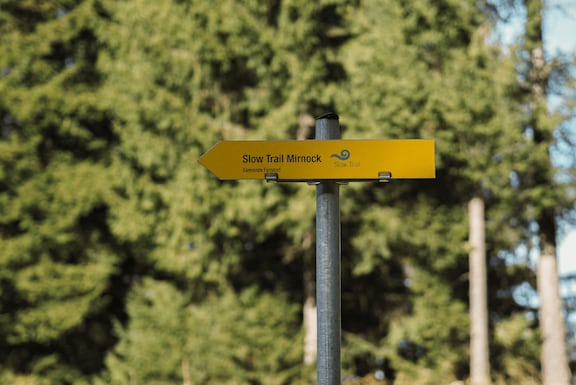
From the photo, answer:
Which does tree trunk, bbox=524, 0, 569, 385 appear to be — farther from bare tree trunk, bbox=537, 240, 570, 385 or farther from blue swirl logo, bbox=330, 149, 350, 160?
blue swirl logo, bbox=330, 149, 350, 160

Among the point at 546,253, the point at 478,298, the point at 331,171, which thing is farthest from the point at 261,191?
the point at 331,171

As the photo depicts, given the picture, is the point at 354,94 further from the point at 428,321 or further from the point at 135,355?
the point at 135,355

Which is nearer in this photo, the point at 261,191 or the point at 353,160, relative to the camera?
the point at 353,160

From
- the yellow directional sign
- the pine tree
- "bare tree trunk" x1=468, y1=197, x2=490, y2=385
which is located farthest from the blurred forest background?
the yellow directional sign

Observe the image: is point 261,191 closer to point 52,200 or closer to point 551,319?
point 52,200

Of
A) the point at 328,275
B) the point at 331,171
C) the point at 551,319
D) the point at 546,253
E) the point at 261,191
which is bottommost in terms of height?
the point at 551,319

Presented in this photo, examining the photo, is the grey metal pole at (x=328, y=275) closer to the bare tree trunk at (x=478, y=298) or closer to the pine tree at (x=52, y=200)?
the bare tree trunk at (x=478, y=298)

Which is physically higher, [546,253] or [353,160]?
[546,253]

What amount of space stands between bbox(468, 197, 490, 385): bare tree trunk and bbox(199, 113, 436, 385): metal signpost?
8576 mm

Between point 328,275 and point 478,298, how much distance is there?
870 centimetres

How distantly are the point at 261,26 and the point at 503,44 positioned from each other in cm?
386

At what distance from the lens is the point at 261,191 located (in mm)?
11836

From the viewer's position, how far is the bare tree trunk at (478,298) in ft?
35.8

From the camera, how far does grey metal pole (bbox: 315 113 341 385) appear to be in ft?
9.06
